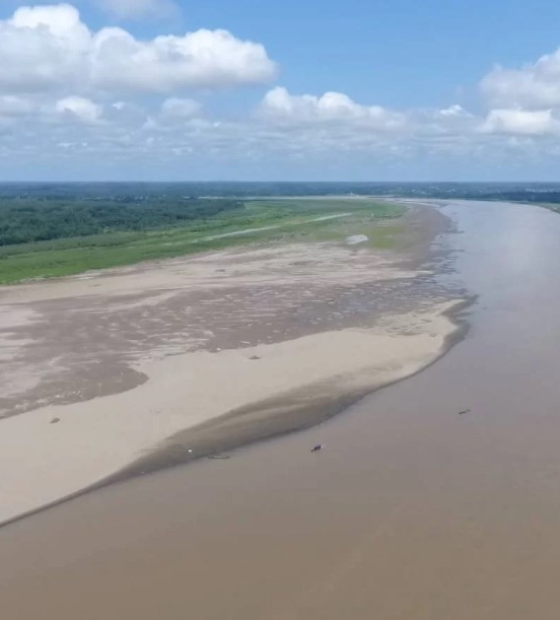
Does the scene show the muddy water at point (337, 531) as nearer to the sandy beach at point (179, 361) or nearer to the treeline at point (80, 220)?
the sandy beach at point (179, 361)

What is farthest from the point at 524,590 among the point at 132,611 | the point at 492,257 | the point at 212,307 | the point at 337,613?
the point at 492,257

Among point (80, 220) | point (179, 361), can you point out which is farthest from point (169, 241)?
point (179, 361)

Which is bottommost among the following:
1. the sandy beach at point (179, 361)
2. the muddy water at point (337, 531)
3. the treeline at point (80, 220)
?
the muddy water at point (337, 531)

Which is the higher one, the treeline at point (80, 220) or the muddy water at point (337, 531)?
the treeline at point (80, 220)

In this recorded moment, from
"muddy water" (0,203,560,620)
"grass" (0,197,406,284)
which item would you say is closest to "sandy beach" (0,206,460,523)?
"muddy water" (0,203,560,620)

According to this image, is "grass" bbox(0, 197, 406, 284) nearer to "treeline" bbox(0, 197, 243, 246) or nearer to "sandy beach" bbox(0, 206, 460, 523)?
"treeline" bbox(0, 197, 243, 246)

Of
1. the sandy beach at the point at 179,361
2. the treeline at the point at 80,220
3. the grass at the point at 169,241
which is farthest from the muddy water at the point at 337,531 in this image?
the treeline at the point at 80,220
